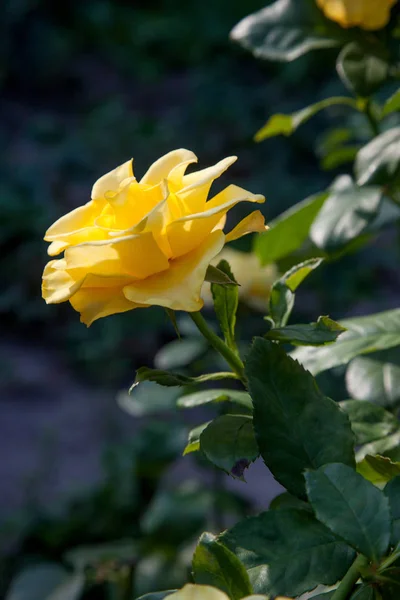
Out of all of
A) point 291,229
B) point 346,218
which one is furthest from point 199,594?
point 291,229

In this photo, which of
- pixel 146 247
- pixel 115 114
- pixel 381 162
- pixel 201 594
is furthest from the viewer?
pixel 115 114

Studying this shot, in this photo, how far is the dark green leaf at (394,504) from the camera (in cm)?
42

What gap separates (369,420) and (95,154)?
10.5ft

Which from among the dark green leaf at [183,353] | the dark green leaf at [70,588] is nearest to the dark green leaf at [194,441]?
the dark green leaf at [183,353]

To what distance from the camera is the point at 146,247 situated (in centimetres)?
44

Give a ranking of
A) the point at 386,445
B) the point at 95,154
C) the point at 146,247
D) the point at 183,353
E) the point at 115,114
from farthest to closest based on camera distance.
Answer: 1. the point at 115,114
2. the point at 95,154
3. the point at 183,353
4. the point at 386,445
5. the point at 146,247

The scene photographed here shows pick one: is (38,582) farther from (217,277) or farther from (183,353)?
(217,277)

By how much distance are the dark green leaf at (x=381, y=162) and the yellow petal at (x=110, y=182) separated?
0.25 m

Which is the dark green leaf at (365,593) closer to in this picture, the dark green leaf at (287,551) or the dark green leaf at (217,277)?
the dark green leaf at (287,551)

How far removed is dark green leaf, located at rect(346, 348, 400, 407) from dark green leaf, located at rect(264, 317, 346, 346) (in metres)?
0.23

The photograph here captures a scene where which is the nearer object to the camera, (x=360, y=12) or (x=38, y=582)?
(x=360, y=12)

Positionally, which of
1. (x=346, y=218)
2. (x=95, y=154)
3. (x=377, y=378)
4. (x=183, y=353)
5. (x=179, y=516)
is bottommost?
(x=95, y=154)

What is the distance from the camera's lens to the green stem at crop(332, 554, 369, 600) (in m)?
0.40

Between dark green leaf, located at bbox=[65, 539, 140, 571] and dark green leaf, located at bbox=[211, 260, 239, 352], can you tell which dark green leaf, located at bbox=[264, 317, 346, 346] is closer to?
dark green leaf, located at bbox=[211, 260, 239, 352]
